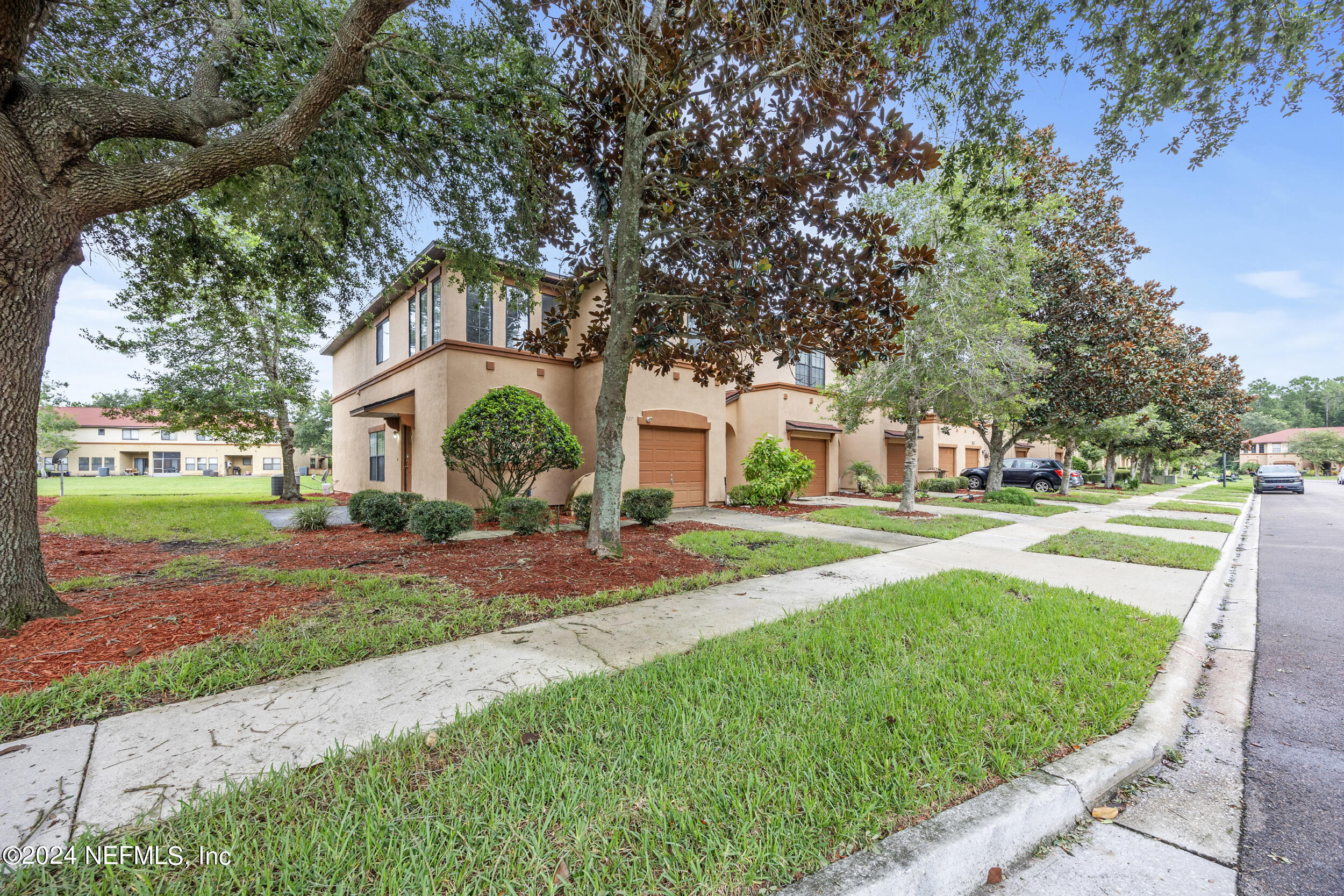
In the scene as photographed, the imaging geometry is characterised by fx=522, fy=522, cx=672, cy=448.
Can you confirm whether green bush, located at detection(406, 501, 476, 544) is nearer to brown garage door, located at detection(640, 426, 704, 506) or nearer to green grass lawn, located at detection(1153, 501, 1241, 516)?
brown garage door, located at detection(640, 426, 704, 506)

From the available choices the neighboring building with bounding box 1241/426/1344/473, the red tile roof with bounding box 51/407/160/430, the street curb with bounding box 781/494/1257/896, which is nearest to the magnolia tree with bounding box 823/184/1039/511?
the street curb with bounding box 781/494/1257/896

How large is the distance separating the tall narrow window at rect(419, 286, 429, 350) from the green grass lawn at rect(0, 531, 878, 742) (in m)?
7.51

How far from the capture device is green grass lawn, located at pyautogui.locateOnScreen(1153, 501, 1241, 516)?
1501cm

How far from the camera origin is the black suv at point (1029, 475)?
24500mm

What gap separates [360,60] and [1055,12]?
645 cm

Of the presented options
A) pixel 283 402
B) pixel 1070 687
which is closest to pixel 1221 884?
pixel 1070 687

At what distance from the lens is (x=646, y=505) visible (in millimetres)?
10031

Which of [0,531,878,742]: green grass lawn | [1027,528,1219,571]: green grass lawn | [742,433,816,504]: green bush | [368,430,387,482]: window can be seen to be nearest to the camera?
[0,531,878,742]: green grass lawn

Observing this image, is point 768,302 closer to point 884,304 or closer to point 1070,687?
point 884,304

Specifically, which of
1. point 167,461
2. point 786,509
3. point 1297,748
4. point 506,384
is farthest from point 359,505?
point 167,461

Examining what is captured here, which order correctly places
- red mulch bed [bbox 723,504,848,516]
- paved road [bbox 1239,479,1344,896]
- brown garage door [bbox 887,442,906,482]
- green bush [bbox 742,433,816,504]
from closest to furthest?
paved road [bbox 1239,479,1344,896], red mulch bed [bbox 723,504,848,516], green bush [bbox 742,433,816,504], brown garage door [bbox 887,442,906,482]

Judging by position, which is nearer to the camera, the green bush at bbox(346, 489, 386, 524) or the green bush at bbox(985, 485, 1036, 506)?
the green bush at bbox(346, 489, 386, 524)

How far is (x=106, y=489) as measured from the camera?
24.6 meters

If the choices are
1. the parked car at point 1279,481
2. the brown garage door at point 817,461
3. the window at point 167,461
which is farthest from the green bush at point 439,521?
the window at point 167,461
